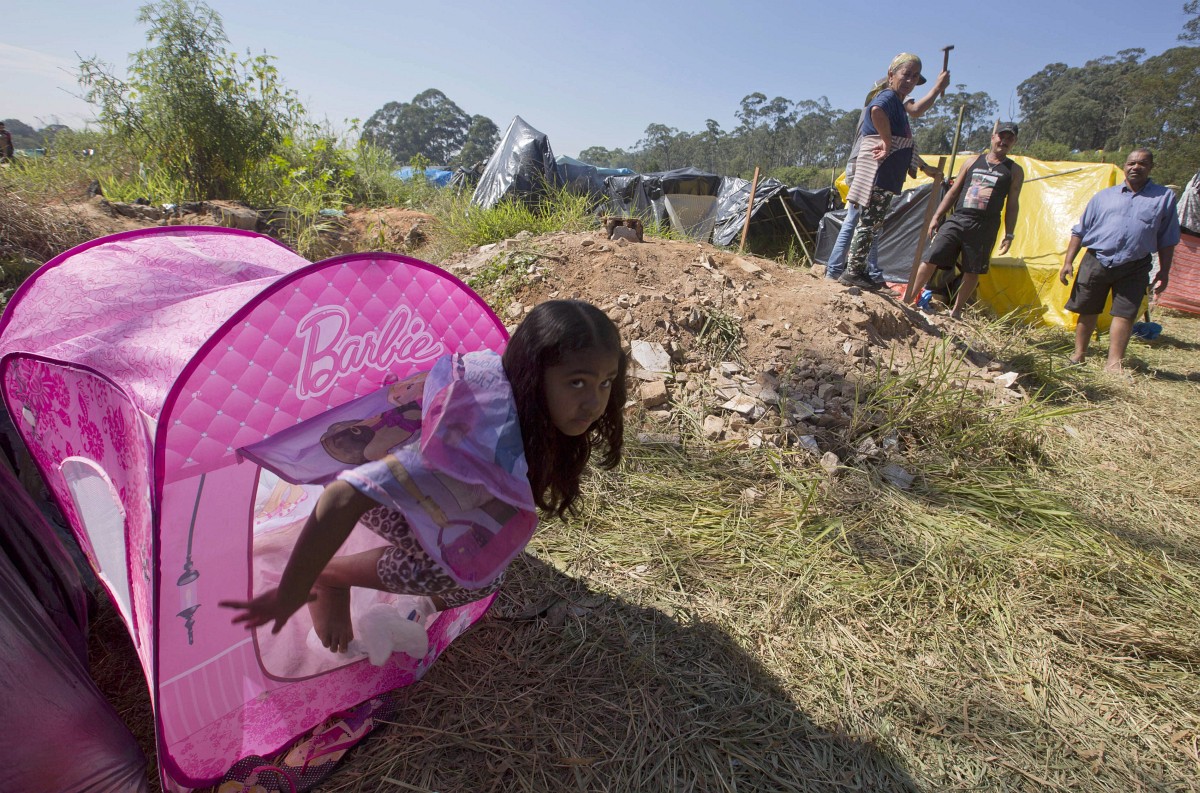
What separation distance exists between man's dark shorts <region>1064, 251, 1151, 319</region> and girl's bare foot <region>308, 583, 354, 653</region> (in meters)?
5.56

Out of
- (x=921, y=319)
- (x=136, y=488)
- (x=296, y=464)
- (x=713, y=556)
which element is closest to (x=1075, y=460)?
(x=921, y=319)

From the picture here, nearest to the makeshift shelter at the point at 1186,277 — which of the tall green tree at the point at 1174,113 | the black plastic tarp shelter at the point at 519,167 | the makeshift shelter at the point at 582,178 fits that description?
the makeshift shelter at the point at 582,178

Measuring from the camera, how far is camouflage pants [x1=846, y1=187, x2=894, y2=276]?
4.13m

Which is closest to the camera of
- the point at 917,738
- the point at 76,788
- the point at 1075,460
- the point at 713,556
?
the point at 76,788

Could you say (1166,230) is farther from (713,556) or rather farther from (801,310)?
(713,556)

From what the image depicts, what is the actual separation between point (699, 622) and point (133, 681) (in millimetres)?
1543

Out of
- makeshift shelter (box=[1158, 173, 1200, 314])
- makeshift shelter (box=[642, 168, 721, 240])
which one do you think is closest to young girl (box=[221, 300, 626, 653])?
makeshift shelter (box=[642, 168, 721, 240])

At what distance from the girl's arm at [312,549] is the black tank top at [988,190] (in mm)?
5359

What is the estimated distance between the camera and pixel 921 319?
4266 mm

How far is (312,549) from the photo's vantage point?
108 centimetres

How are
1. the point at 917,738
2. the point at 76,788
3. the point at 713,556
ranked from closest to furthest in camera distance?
1. the point at 76,788
2. the point at 917,738
3. the point at 713,556

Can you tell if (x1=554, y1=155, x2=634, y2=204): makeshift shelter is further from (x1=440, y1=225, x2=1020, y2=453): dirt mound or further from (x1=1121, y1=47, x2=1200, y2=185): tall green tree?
(x1=1121, y1=47, x2=1200, y2=185): tall green tree

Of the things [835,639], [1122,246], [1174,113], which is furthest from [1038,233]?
[1174,113]

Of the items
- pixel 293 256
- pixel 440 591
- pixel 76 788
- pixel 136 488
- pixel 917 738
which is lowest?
pixel 917 738
